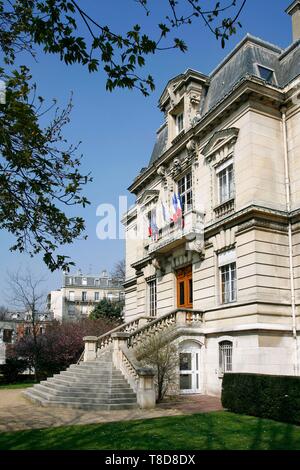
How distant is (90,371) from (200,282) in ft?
19.7

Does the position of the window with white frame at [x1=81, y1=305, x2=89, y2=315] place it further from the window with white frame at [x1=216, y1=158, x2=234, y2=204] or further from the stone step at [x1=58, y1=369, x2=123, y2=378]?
the window with white frame at [x1=216, y1=158, x2=234, y2=204]

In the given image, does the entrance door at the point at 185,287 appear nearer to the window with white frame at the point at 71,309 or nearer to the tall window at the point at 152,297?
the tall window at the point at 152,297

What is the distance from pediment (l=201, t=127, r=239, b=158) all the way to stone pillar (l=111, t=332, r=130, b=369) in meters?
8.71

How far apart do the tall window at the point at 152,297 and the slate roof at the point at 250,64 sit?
954 cm

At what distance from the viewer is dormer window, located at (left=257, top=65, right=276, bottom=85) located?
18853 millimetres

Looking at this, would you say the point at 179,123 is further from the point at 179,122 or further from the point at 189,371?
the point at 189,371

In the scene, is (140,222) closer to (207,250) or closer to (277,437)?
(207,250)

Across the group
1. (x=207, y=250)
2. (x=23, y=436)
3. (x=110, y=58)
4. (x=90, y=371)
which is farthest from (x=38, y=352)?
(x=110, y=58)

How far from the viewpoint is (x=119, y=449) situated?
8320 mm

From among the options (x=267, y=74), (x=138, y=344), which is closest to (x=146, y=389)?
(x=138, y=344)

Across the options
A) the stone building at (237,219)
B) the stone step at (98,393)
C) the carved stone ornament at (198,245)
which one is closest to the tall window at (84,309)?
the stone building at (237,219)

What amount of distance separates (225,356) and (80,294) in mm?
75011

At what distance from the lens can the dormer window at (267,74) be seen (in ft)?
61.9

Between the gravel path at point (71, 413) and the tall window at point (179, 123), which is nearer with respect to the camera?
the gravel path at point (71, 413)
